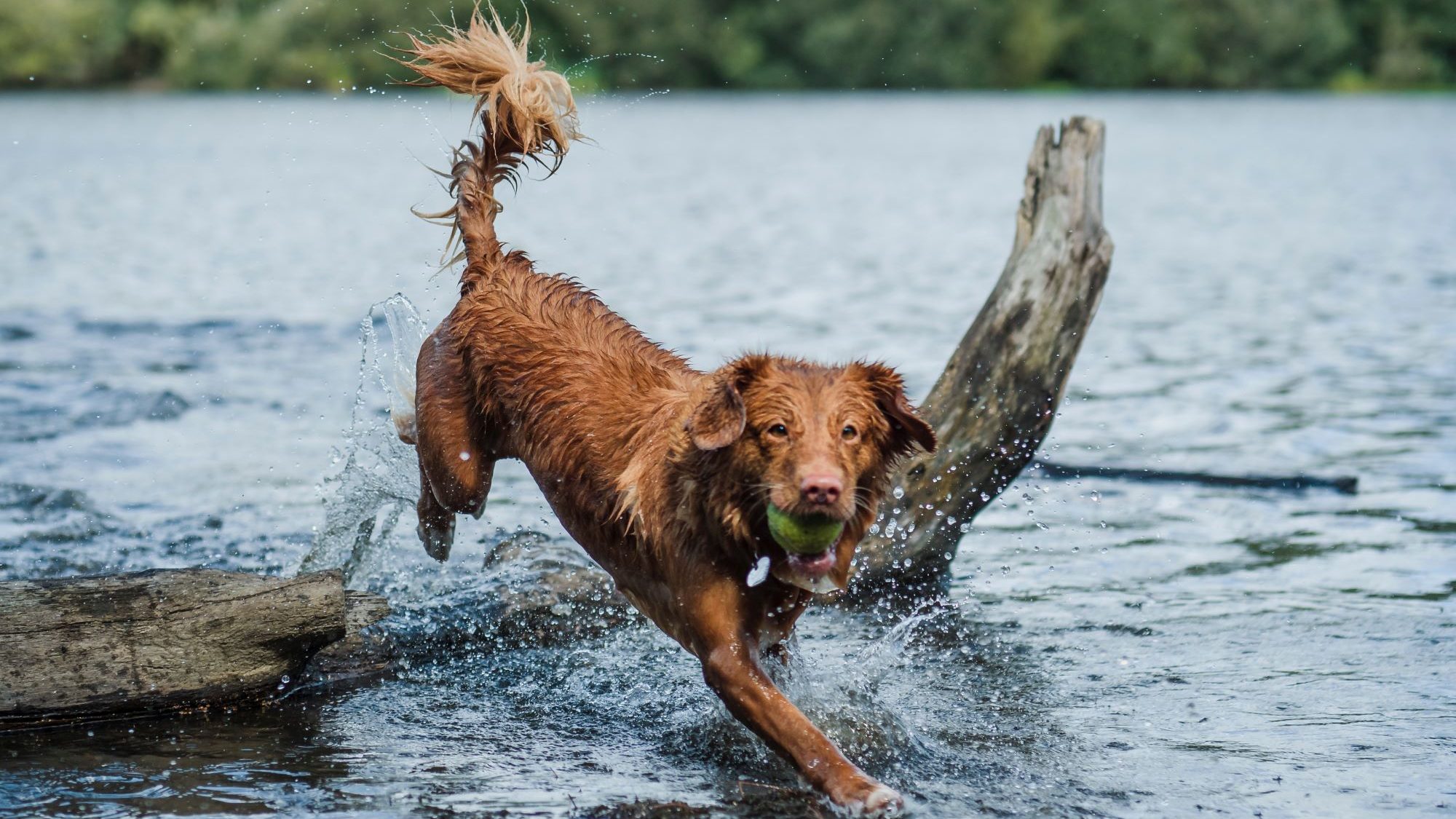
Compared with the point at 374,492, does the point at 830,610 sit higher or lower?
lower

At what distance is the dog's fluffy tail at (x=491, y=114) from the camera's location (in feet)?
22.9

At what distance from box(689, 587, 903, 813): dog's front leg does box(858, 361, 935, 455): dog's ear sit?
0.82 m

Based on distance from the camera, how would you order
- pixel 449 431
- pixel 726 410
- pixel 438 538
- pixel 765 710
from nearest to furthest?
pixel 726 410, pixel 765 710, pixel 449 431, pixel 438 538

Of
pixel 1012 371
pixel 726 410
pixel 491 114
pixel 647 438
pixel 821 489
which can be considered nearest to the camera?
pixel 821 489

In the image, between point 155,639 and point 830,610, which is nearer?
point 155,639

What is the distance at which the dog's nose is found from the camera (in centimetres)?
466

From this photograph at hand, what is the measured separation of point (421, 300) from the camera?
18641 mm

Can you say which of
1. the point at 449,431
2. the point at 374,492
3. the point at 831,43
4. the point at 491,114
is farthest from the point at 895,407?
the point at 831,43

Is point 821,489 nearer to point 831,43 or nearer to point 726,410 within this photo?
point 726,410

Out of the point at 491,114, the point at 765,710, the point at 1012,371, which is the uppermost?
the point at 491,114

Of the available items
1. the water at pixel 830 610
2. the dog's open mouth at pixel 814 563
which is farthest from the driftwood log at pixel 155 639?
the dog's open mouth at pixel 814 563

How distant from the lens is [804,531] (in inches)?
192

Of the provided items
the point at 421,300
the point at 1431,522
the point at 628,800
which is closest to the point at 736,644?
the point at 628,800

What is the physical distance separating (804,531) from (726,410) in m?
0.48
